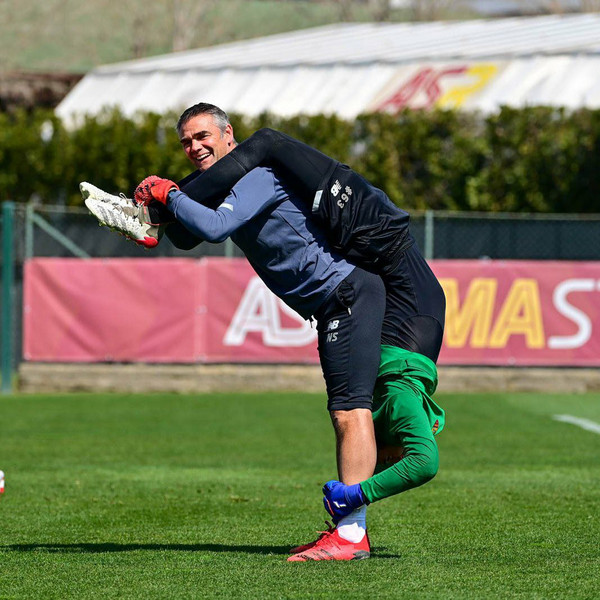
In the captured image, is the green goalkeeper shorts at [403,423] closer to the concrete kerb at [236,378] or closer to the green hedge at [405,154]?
the concrete kerb at [236,378]

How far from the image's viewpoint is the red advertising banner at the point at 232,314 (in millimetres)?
16797

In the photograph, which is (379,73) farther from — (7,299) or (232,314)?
(7,299)

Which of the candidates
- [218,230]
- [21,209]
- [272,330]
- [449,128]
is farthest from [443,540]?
[449,128]

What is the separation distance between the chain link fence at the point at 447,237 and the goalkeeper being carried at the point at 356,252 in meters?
11.1

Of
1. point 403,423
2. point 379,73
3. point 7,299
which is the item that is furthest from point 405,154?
point 403,423

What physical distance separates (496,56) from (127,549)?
20.1 m

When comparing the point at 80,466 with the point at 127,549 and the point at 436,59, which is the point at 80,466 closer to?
the point at 127,549

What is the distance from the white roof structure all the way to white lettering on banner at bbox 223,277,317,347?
21.7 feet

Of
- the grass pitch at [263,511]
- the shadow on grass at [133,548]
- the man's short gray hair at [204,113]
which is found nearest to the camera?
the grass pitch at [263,511]

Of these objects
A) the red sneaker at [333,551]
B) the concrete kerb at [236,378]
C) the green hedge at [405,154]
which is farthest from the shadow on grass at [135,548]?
the green hedge at [405,154]

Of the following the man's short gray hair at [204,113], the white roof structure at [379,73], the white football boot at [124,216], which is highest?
the white roof structure at [379,73]

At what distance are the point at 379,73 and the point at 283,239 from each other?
2041 cm

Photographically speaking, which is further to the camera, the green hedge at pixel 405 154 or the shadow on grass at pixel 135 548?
the green hedge at pixel 405 154

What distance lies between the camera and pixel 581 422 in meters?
13.2
